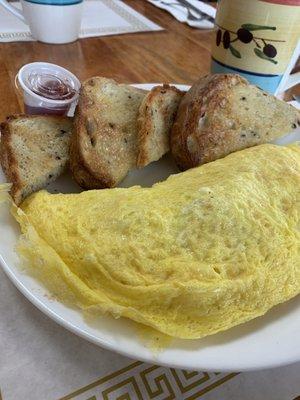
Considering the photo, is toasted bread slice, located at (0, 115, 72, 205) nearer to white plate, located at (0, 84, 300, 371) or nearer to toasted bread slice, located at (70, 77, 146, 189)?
toasted bread slice, located at (70, 77, 146, 189)

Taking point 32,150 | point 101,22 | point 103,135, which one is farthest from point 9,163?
point 101,22

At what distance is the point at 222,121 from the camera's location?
895 mm

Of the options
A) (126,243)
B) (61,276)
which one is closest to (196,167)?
(126,243)

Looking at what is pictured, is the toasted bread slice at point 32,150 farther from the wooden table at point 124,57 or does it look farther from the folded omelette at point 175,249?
the wooden table at point 124,57

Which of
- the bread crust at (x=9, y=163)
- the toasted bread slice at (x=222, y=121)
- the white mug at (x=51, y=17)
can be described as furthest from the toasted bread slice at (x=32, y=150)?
the white mug at (x=51, y=17)

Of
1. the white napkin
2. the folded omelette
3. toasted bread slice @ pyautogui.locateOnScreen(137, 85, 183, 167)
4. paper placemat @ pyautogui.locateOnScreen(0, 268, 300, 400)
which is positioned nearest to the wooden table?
the white napkin

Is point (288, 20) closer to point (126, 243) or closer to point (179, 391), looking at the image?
point (126, 243)

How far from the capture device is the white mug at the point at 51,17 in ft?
4.70

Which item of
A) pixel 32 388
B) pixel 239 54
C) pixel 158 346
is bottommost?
pixel 32 388

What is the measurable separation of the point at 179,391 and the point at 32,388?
0.24m

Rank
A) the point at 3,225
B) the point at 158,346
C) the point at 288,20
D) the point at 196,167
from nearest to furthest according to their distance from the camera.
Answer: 1. the point at 158,346
2. the point at 3,225
3. the point at 196,167
4. the point at 288,20

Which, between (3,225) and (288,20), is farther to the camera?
(288,20)

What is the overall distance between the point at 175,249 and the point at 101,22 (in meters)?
1.57

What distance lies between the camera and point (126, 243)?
64 cm
